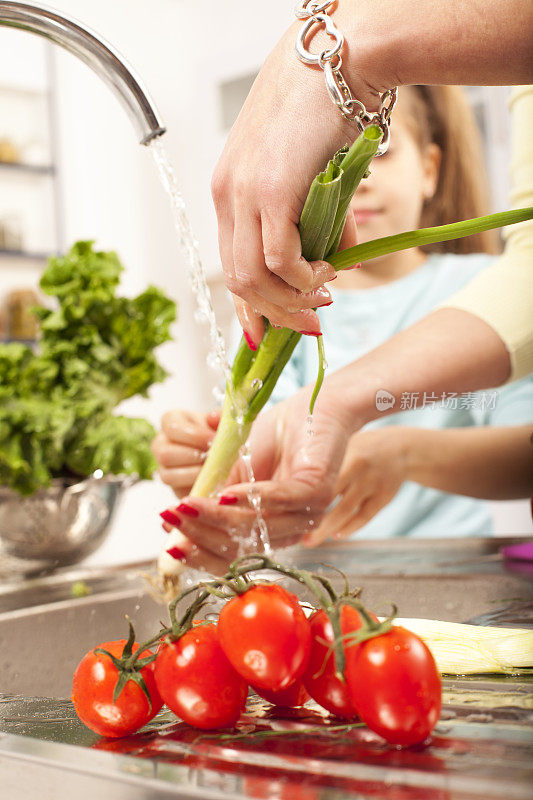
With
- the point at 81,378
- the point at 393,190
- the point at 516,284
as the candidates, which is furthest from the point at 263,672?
the point at 393,190

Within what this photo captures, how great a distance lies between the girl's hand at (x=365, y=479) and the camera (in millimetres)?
1021

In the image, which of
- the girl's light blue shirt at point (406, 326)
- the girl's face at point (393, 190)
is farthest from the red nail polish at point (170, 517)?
the girl's face at point (393, 190)

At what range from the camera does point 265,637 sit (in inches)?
17.4

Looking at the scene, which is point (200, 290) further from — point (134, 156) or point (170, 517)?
point (134, 156)

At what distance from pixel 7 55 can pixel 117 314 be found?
7.07ft

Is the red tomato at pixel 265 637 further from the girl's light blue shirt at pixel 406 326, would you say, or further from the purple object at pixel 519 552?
the girl's light blue shirt at pixel 406 326

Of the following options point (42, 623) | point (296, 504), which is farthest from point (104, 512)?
point (296, 504)

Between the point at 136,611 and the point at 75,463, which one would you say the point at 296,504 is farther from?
the point at 75,463

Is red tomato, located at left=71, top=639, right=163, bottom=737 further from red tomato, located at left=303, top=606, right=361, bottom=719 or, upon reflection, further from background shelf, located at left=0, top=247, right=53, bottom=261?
background shelf, located at left=0, top=247, right=53, bottom=261

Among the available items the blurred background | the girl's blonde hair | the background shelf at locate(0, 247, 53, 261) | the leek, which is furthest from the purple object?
the background shelf at locate(0, 247, 53, 261)

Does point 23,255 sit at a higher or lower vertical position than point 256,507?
higher

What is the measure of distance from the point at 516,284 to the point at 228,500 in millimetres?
457

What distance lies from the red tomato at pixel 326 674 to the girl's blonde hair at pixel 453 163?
144 cm

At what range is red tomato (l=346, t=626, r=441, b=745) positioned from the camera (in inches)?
15.9
